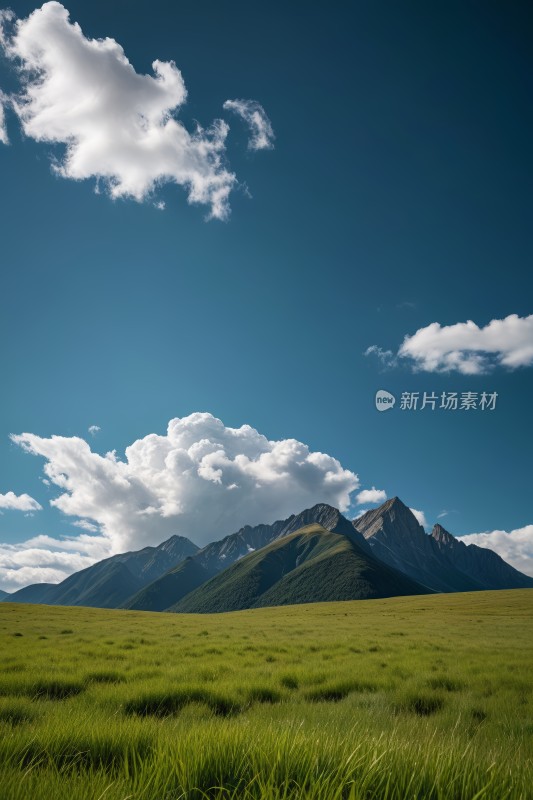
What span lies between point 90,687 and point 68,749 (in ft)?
18.2

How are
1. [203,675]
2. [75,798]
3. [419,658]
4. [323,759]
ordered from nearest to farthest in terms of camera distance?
1. [75,798]
2. [323,759]
3. [203,675]
4. [419,658]

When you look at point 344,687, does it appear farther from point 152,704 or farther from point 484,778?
point 484,778

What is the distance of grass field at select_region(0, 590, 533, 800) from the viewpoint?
2348 mm

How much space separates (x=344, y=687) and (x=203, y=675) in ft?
11.2

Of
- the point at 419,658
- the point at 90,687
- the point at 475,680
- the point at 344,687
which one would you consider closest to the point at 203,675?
the point at 90,687

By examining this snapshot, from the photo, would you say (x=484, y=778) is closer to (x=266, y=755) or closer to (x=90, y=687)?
(x=266, y=755)

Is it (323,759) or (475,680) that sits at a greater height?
(323,759)

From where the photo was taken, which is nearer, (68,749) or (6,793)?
(6,793)

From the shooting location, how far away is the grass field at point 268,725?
2.35 m

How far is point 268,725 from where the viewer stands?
4.73m

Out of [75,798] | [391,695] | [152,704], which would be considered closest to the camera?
[75,798]

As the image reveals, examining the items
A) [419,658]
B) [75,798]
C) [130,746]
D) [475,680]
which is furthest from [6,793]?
[419,658]

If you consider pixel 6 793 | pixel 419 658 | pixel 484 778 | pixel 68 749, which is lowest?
pixel 419 658

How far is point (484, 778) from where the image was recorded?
236cm
